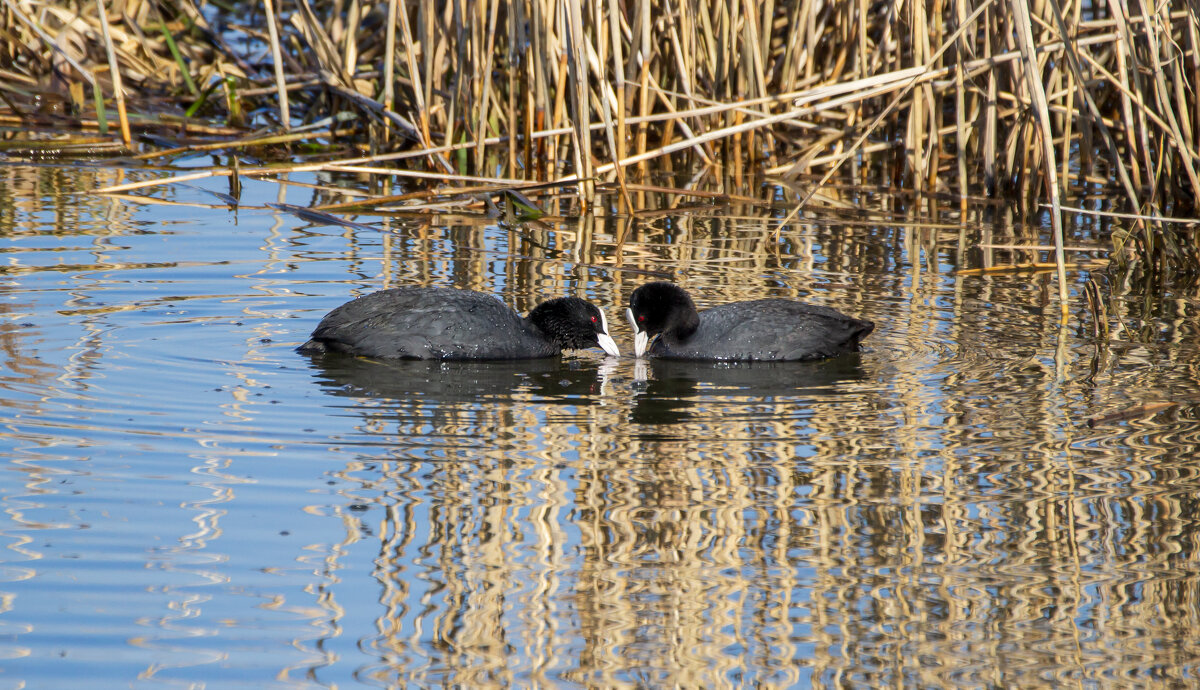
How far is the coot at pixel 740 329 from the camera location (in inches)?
214

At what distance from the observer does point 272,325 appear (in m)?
5.61

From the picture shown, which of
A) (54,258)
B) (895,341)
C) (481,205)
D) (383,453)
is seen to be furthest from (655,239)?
(383,453)

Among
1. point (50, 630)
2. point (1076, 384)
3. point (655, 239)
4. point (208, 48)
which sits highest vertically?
point (208, 48)

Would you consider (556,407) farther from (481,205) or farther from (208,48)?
(208,48)

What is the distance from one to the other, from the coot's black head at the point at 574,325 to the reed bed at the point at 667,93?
1921 millimetres

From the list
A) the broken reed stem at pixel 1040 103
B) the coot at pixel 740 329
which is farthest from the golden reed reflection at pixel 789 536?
the broken reed stem at pixel 1040 103

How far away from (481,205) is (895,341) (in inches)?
134

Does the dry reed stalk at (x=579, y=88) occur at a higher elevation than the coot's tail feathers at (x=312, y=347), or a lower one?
higher

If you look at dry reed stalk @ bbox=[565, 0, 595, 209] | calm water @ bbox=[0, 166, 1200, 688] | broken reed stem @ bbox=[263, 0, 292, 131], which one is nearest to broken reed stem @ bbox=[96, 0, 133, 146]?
broken reed stem @ bbox=[263, 0, 292, 131]

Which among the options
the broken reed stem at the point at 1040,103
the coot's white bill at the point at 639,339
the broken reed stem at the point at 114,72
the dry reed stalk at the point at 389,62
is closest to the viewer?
the broken reed stem at the point at 1040,103

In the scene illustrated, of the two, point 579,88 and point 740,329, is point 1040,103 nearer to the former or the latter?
point 740,329

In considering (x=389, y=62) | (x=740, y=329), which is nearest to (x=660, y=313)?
(x=740, y=329)

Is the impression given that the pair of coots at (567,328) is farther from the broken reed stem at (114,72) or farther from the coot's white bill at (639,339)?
the broken reed stem at (114,72)

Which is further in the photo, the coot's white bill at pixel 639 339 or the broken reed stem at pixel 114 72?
the broken reed stem at pixel 114 72
